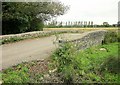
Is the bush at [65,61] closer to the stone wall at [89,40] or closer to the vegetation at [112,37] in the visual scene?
the stone wall at [89,40]

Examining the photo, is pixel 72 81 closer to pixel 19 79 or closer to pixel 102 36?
pixel 19 79

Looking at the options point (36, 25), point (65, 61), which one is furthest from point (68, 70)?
point (36, 25)

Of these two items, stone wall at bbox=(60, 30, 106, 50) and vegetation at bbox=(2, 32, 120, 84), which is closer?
vegetation at bbox=(2, 32, 120, 84)

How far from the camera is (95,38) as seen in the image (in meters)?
16.6

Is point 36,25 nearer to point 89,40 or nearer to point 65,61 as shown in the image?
point 89,40

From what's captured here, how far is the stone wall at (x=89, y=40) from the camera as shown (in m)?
13.1

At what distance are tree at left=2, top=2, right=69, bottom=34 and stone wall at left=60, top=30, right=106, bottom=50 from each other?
13.9 ft

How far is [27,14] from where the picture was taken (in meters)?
19.2

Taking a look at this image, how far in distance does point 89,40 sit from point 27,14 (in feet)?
17.5

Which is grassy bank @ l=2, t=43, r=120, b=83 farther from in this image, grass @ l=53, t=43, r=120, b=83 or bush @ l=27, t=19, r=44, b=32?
bush @ l=27, t=19, r=44, b=32

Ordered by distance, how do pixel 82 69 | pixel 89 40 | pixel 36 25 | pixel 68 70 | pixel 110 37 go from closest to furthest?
pixel 68 70
pixel 82 69
pixel 89 40
pixel 110 37
pixel 36 25

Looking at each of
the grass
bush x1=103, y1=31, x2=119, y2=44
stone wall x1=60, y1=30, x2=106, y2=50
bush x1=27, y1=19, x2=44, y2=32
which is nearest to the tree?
bush x1=27, y1=19, x2=44, y2=32

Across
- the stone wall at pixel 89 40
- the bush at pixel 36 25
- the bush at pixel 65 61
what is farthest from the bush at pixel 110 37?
the bush at pixel 65 61

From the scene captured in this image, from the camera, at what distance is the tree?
57.2ft
